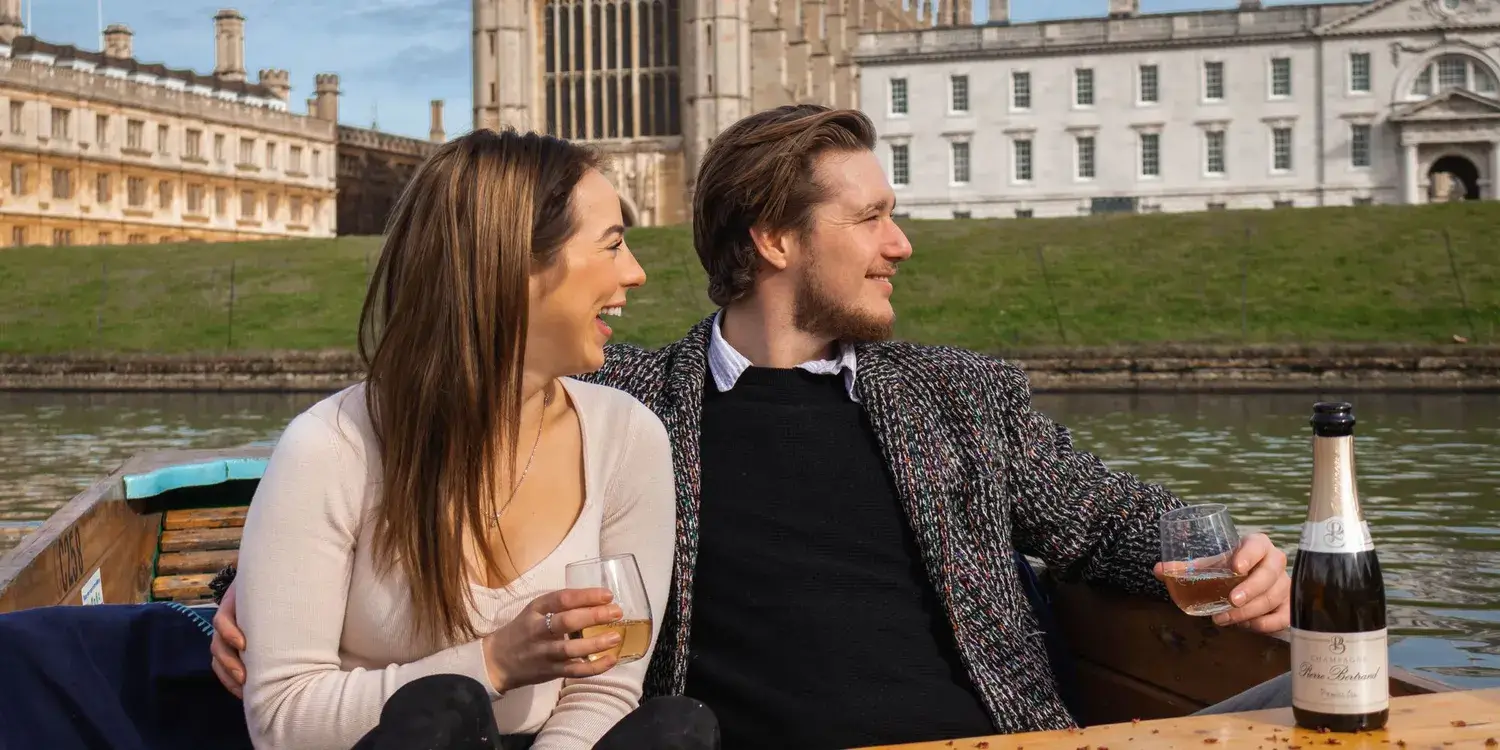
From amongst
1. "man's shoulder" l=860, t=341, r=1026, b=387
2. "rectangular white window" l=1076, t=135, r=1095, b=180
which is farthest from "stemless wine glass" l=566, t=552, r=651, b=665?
"rectangular white window" l=1076, t=135, r=1095, b=180

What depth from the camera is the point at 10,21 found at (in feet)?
183

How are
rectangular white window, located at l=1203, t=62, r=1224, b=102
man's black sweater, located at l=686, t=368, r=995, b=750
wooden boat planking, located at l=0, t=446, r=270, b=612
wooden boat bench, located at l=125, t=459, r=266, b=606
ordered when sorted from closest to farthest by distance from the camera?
man's black sweater, located at l=686, t=368, r=995, b=750
wooden boat planking, located at l=0, t=446, r=270, b=612
wooden boat bench, located at l=125, t=459, r=266, b=606
rectangular white window, located at l=1203, t=62, r=1224, b=102

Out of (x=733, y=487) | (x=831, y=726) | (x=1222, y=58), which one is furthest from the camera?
(x=1222, y=58)

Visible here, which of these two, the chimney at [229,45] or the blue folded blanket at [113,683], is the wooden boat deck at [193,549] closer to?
the blue folded blanket at [113,683]

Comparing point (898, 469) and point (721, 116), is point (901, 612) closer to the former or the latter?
point (898, 469)

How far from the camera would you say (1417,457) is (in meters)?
14.5

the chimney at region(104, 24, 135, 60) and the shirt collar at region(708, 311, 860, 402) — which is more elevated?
the chimney at region(104, 24, 135, 60)

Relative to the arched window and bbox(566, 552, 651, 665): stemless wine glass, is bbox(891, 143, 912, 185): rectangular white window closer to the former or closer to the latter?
the arched window

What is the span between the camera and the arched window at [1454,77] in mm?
46438

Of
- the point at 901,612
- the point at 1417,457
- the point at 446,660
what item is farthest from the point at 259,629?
the point at 1417,457

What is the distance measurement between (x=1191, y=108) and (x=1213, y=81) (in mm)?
1072

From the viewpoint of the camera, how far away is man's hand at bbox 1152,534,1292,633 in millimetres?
2541

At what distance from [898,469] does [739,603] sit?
0.39 m

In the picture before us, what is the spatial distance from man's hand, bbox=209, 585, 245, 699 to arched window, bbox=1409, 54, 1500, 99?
4926 centimetres
